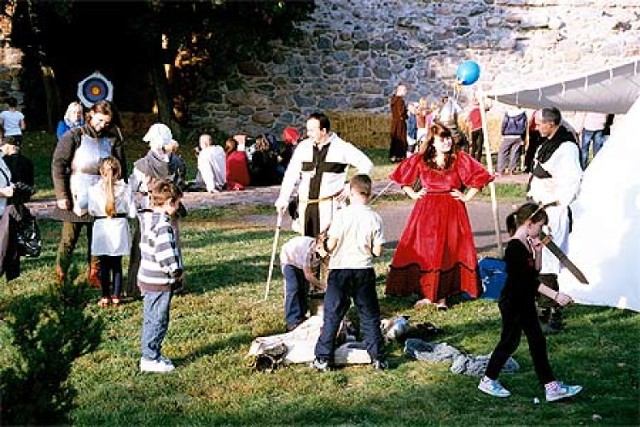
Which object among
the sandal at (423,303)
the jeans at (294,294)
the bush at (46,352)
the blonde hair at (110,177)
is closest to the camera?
the bush at (46,352)

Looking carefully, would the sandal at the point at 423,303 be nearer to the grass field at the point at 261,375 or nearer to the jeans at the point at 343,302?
the grass field at the point at 261,375

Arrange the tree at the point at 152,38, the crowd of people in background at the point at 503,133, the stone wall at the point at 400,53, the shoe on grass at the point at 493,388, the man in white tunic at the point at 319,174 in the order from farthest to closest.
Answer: the stone wall at the point at 400,53 → the tree at the point at 152,38 → the crowd of people in background at the point at 503,133 → the man in white tunic at the point at 319,174 → the shoe on grass at the point at 493,388

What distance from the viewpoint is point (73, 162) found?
869 centimetres

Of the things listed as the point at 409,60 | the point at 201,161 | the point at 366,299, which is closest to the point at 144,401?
the point at 366,299

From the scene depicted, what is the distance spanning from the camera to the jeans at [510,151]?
1883 centimetres

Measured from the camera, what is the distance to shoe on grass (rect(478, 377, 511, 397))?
635 centimetres

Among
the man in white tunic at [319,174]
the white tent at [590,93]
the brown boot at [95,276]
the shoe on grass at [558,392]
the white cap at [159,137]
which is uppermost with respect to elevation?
the white tent at [590,93]

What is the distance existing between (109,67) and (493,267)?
15.9 meters

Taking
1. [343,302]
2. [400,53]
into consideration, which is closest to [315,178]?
[343,302]

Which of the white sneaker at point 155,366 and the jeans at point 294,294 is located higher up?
the jeans at point 294,294

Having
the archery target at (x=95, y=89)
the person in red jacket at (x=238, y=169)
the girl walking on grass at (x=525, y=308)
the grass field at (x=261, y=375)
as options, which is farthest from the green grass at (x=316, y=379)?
the archery target at (x=95, y=89)

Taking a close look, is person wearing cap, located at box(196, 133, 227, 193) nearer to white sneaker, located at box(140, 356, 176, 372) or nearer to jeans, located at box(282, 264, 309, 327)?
jeans, located at box(282, 264, 309, 327)

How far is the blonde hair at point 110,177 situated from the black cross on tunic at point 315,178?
154cm

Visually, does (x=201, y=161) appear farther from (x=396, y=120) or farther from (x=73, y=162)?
(x=73, y=162)
